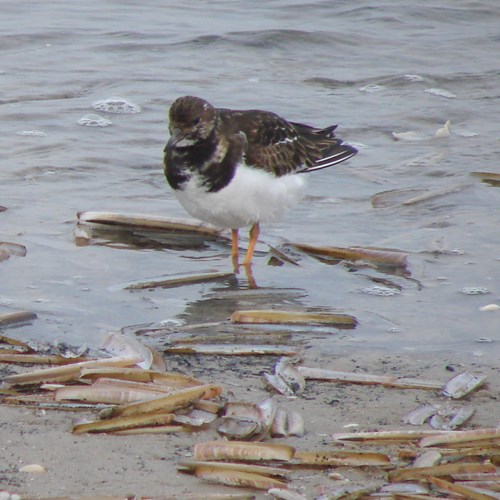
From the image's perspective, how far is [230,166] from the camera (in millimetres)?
4887

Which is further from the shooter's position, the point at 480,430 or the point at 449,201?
the point at 449,201

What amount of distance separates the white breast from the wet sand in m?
1.17

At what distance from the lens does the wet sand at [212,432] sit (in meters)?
2.72

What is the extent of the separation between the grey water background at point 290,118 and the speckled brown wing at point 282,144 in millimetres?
319

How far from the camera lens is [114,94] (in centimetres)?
791

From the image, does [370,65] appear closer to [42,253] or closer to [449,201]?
[449,201]

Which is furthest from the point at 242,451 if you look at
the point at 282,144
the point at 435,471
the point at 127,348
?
the point at 282,144

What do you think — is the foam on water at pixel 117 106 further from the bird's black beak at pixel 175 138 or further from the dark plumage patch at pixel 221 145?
the bird's black beak at pixel 175 138

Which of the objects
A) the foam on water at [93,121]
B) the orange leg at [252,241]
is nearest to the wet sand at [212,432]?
the orange leg at [252,241]

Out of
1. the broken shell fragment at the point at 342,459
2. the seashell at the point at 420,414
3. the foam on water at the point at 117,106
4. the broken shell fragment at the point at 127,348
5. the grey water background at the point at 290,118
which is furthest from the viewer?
the foam on water at the point at 117,106

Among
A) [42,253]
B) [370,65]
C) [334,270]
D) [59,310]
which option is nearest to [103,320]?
[59,310]

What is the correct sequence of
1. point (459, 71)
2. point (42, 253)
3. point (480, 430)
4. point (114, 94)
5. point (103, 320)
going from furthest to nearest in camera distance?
point (459, 71) → point (114, 94) → point (42, 253) → point (103, 320) → point (480, 430)

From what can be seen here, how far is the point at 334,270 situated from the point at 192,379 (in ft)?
5.45

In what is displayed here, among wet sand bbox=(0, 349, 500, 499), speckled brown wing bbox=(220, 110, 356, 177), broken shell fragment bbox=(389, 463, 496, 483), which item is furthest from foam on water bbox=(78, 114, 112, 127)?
broken shell fragment bbox=(389, 463, 496, 483)
